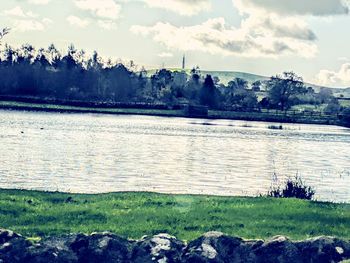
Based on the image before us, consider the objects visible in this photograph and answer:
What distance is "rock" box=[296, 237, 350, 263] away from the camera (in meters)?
21.3

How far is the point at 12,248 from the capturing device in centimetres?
2058

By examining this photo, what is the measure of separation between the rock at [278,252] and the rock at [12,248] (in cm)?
679

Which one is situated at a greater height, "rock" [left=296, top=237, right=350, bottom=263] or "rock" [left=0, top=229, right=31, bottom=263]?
"rock" [left=296, top=237, right=350, bottom=263]

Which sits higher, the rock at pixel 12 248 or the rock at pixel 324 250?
the rock at pixel 324 250

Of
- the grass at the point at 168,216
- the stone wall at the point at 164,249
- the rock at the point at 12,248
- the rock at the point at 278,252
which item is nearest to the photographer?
the rock at the point at 12,248

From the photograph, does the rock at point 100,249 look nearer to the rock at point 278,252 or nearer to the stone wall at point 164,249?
the stone wall at point 164,249

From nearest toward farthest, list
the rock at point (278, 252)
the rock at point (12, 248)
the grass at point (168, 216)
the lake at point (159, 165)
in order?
the rock at point (12, 248) < the rock at point (278, 252) < the grass at point (168, 216) < the lake at point (159, 165)

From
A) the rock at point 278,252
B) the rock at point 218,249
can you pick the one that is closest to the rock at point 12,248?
the rock at point 218,249

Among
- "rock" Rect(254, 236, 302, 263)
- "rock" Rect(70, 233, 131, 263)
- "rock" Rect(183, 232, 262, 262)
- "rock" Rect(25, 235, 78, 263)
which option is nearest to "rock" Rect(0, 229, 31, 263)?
"rock" Rect(25, 235, 78, 263)

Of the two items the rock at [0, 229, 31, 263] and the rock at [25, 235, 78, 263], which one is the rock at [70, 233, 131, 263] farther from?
the rock at [0, 229, 31, 263]

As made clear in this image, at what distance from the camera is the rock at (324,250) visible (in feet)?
70.0

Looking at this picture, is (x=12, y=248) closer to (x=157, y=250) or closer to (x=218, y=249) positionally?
(x=157, y=250)

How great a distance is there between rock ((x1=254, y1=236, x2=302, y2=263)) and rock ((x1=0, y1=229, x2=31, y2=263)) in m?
6.79

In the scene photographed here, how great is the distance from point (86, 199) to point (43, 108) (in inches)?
6706
